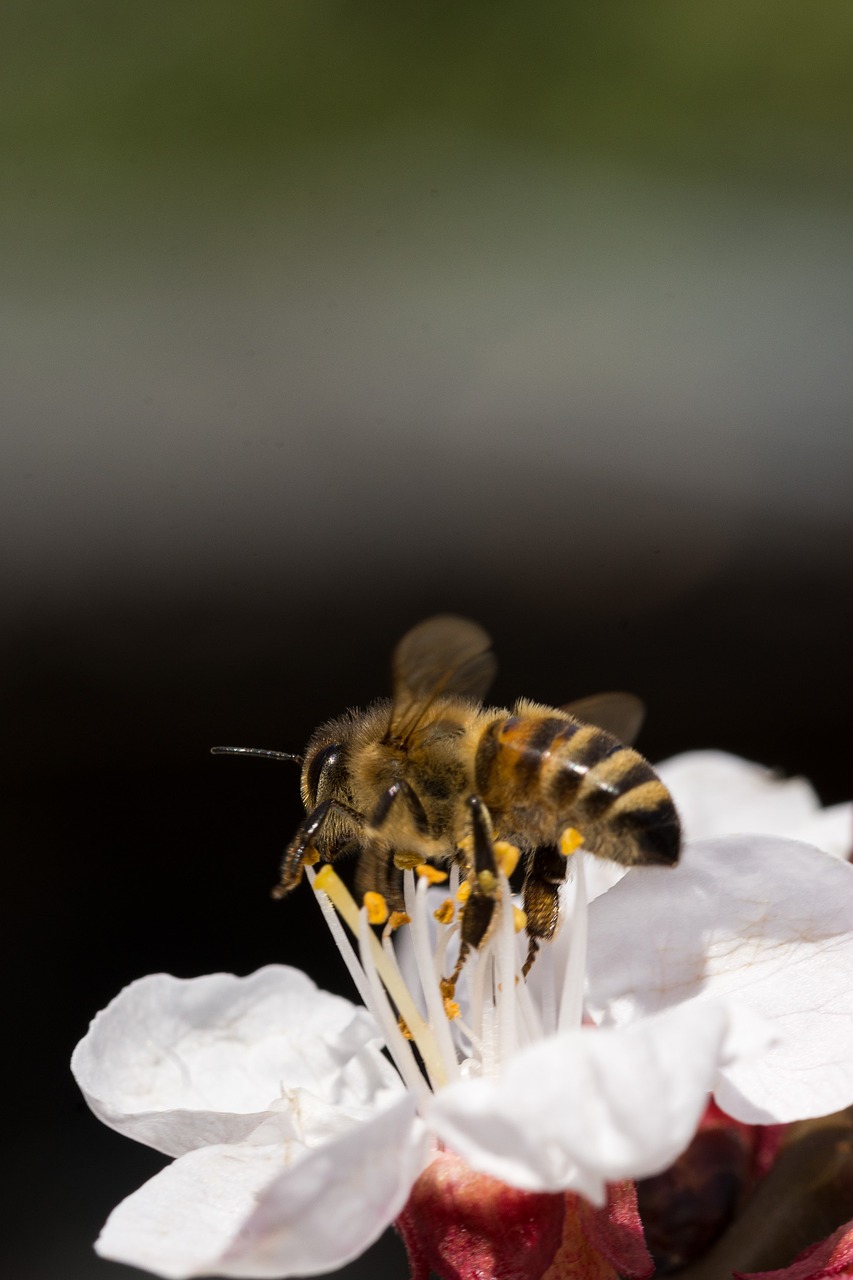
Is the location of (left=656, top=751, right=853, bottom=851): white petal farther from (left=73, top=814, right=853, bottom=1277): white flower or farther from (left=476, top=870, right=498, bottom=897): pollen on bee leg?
(left=476, top=870, right=498, bottom=897): pollen on bee leg

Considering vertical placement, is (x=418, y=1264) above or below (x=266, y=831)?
above

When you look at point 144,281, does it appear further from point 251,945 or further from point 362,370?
point 251,945

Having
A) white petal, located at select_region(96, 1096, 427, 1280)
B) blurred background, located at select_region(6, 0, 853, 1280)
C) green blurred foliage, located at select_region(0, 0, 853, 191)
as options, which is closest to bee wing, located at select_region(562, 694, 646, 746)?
white petal, located at select_region(96, 1096, 427, 1280)

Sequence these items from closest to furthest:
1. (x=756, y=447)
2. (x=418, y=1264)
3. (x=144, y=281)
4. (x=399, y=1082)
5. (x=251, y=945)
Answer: (x=418, y=1264) < (x=399, y=1082) < (x=251, y=945) < (x=756, y=447) < (x=144, y=281)

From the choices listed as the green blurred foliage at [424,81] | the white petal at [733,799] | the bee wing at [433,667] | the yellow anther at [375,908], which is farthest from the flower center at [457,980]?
the green blurred foliage at [424,81]

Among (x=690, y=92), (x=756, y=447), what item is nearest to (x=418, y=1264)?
(x=756, y=447)

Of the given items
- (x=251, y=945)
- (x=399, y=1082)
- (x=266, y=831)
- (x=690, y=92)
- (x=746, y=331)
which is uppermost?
(x=690, y=92)

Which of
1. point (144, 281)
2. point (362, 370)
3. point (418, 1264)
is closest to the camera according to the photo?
point (418, 1264)
